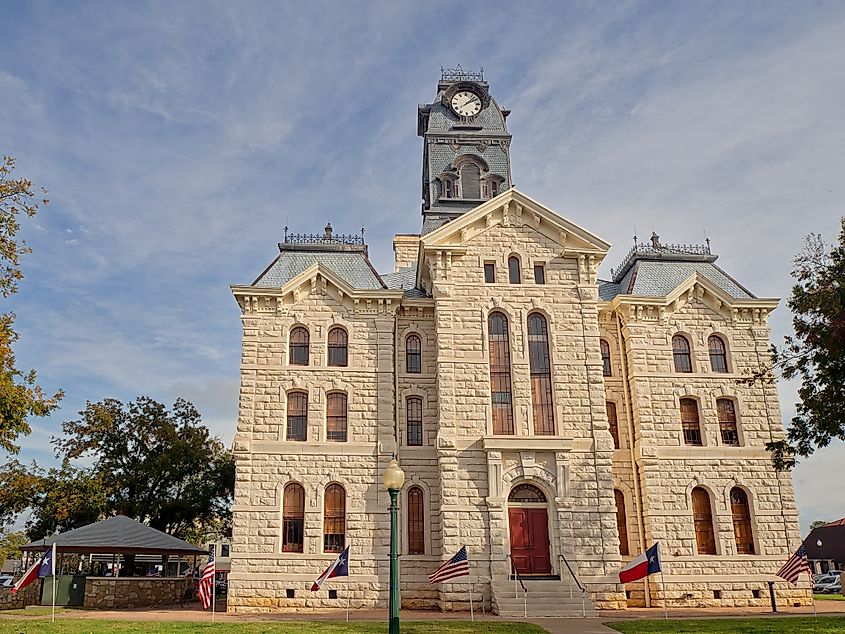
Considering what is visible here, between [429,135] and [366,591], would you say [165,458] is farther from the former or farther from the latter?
[429,135]

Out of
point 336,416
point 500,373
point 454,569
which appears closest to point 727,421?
point 500,373

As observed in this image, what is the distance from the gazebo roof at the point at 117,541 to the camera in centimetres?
2650

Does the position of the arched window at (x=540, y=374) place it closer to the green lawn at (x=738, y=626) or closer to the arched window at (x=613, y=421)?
the arched window at (x=613, y=421)

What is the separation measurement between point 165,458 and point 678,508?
2288cm

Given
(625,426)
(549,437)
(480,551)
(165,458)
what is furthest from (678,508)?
(165,458)

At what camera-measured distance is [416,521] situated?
2720 cm

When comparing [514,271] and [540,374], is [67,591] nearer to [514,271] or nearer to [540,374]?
[540,374]

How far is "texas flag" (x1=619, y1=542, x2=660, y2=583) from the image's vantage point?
2084cm

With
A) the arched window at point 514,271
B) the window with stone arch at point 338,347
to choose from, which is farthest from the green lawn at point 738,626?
the window with stone arch at point 338,347

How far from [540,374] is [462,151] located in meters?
13.7

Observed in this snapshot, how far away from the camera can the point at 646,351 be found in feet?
96.4

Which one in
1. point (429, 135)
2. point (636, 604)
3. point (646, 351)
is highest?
point (429, 135)

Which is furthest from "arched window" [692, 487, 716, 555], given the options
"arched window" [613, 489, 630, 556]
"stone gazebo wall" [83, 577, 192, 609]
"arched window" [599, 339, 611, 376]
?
"stone gazebo wall" [83, 577, 192, 609]

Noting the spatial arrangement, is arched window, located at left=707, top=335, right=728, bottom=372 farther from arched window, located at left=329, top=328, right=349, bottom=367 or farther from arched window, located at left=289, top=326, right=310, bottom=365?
arched window, located at left=289, top=326, right=310, bottom=365
